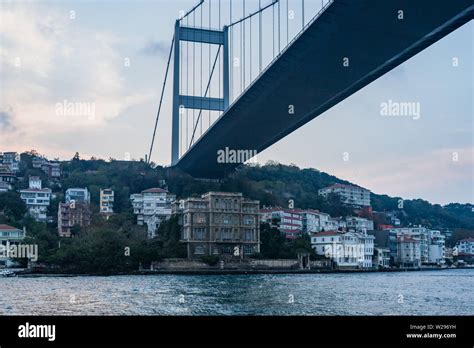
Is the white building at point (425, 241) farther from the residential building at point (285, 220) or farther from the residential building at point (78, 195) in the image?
the residential building at point (78, 195)

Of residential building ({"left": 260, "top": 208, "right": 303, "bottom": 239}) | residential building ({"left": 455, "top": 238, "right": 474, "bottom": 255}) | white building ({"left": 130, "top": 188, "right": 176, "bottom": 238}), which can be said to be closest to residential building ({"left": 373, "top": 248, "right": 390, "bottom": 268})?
residential building ({"left": 260, "top": 208, "right": 303, "bottom": 239})

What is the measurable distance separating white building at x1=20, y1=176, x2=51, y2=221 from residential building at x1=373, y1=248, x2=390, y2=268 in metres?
17.5

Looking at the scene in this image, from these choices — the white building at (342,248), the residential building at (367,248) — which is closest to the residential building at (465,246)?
the residential building at (367,248)

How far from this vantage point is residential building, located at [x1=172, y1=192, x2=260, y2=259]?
30.2m

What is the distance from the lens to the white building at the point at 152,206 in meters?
33.9

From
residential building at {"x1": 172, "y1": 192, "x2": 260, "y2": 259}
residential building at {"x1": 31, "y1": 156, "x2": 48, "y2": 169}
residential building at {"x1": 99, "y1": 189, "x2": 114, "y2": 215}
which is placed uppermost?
residential building at {"x1": 31, "y1": 156, "x2": 48, "y2": 169}

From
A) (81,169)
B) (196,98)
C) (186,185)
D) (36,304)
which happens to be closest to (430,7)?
(36,304)

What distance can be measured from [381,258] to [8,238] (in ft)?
67.9

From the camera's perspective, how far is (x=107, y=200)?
35844 millimetres

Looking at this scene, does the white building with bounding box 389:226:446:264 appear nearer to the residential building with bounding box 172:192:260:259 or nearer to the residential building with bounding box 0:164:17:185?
the residential building with bounding box 172:192:260:259

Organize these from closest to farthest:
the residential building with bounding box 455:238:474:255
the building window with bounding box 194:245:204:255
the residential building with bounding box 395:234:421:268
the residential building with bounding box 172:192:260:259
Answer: the building window with bounding box 194:245:204:255 < the residential building with bounding box 172:192:260:259 < the residential building with bounding box 395:234:421:268 < the residential building with bounding box 455:238:474:255

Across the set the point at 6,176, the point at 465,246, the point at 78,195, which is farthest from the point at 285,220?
the point at 465,246

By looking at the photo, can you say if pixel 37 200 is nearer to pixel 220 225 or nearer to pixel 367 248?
pixel 220 225
